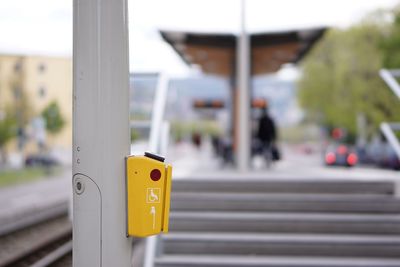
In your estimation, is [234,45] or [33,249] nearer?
[33,249]

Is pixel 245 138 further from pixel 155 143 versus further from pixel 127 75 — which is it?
pixel 127 75

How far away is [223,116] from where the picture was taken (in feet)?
80.6

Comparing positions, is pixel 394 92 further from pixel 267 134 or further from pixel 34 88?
pixel 34 88

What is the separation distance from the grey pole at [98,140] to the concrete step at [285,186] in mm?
3841

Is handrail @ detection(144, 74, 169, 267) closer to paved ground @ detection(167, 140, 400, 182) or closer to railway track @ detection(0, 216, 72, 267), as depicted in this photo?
paved ground @ detection(167, 140, 400, 182)

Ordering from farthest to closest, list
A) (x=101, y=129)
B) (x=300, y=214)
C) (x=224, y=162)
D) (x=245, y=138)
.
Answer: (x=224, y=162), (x=245, y=138), (x=300, y=214), (x=101, y=129)

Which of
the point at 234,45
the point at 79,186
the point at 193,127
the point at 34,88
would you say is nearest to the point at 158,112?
the point at 79,186

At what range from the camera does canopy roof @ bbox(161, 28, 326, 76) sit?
1038 centimetres

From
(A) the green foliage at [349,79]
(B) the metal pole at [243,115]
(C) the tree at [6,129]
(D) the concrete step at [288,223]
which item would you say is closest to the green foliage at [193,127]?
(C) the tree at [6,129]

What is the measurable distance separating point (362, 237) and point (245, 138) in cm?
332

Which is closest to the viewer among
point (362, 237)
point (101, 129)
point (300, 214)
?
point (101, 129)

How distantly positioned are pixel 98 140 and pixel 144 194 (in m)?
0.30

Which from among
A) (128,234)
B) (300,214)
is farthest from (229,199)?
(128,234)

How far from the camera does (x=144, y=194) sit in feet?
7.11
